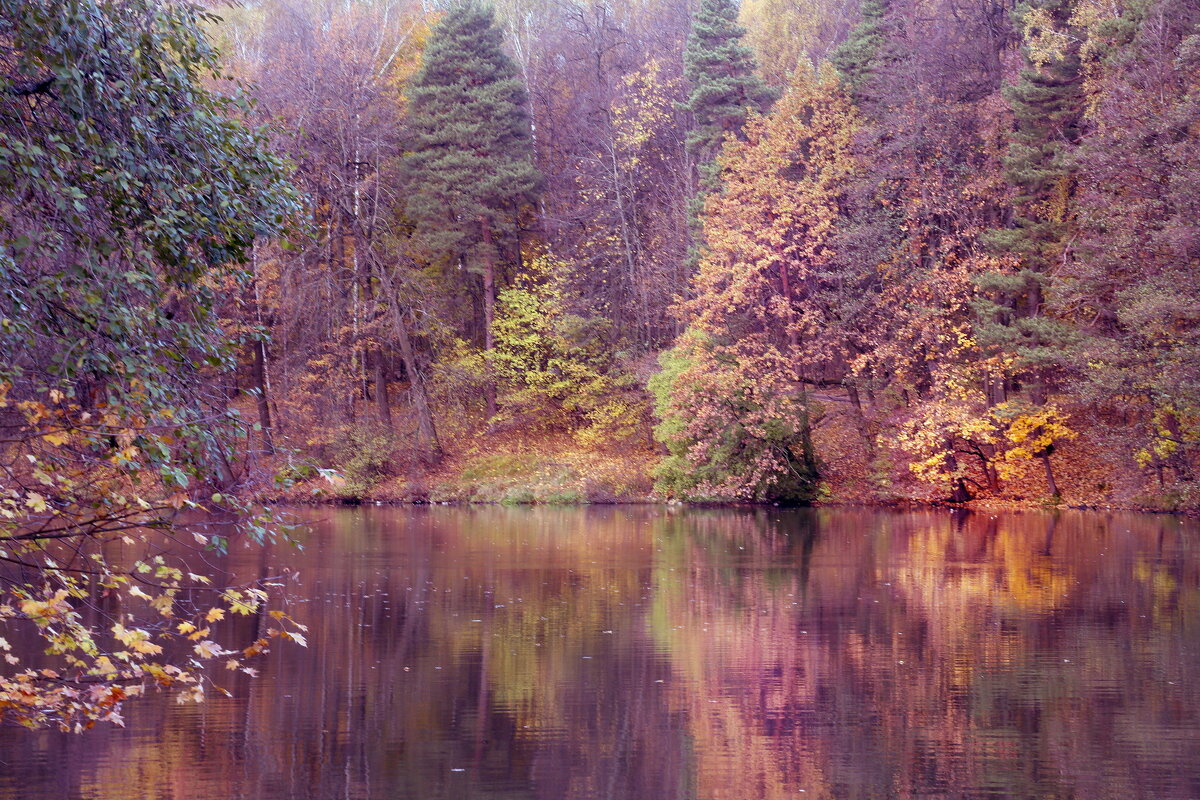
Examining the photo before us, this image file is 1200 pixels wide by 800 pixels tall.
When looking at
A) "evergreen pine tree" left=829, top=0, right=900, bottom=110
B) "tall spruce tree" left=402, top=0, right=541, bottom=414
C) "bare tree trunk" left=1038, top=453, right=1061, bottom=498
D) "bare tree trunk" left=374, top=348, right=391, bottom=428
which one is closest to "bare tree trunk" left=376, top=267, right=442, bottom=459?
"bare tree trunk" left=374, top=348, right=391, bottom=428

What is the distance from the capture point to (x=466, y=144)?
1485 inches

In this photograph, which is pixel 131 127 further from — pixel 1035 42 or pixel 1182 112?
pixel 1035 42

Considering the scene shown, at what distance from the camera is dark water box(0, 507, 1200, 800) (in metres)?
7.84

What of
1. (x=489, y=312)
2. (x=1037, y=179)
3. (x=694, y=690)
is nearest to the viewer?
(x=694, y=690)

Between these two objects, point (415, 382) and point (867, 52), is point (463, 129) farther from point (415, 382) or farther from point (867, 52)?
point (867, 52)

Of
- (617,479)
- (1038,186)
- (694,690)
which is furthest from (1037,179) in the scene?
(694,690)

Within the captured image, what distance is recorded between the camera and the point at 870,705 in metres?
9.80

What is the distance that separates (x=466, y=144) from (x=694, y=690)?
29.6 metres

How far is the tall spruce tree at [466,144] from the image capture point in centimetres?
3700

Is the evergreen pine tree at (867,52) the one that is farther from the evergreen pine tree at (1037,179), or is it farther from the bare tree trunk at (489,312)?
the bare tree trunk at (489,312)

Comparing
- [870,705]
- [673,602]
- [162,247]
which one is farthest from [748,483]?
[162,247]

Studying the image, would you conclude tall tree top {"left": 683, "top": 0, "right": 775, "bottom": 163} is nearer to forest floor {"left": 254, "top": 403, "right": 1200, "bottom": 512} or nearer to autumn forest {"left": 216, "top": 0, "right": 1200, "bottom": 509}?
autumn forest {"left": 216, "top": 0, "right": 1200, "bottom": 509}

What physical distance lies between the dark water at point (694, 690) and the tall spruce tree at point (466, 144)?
1939 centimetres

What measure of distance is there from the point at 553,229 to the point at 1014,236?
16538 mm
